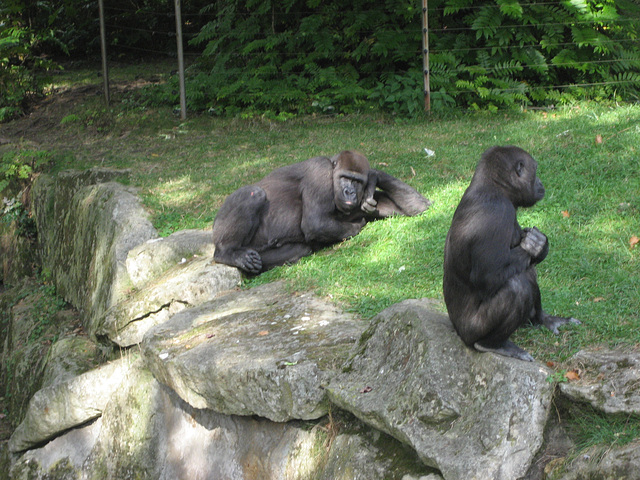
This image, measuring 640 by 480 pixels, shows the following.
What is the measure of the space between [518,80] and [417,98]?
171 cm

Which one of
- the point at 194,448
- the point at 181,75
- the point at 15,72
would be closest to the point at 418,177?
the point at 194,448

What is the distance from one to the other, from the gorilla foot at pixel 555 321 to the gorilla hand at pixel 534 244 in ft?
1.88

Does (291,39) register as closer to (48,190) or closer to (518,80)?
(518,80)

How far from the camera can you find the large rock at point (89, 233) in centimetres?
741

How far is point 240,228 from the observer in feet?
21.5

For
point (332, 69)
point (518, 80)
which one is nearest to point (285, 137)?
point (332, 69)

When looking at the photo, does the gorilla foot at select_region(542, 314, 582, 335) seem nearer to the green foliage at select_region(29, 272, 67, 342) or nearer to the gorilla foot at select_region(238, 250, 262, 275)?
the gorilla foot at select_region(238, 250, 262, 275)

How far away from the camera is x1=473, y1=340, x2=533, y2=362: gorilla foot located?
364 centimetres

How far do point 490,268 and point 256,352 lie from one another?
71.3 inches

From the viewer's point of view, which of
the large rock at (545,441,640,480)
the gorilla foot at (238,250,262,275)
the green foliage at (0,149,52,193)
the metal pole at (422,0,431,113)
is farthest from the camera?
the metal pole at (422,0,431,113)

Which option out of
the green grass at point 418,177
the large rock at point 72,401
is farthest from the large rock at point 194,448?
the green grass at point 418,177

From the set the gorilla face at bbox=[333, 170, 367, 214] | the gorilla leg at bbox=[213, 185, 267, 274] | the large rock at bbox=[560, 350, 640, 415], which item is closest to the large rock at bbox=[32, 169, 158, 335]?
the gorilla leg at bbox=[213, 185, 267, 274]

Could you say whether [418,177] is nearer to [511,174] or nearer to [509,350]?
[511,174]

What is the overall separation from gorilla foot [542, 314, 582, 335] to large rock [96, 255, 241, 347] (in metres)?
3.10
